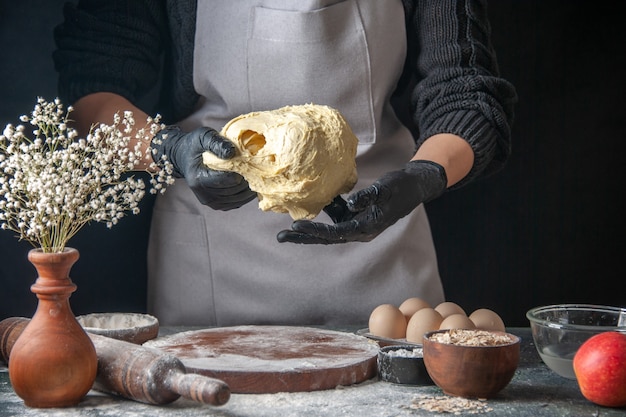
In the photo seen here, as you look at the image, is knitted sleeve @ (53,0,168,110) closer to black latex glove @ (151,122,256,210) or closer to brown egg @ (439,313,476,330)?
black latex glove @ (151,122,256,210)

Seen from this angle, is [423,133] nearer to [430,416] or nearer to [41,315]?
[430,416]

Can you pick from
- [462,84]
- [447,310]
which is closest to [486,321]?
[447,310]

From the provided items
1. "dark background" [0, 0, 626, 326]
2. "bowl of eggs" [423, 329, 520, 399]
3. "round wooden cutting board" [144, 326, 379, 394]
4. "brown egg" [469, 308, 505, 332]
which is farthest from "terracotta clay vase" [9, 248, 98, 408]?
"dark background" [0, 0, 626, 326]

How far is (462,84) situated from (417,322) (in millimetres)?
728

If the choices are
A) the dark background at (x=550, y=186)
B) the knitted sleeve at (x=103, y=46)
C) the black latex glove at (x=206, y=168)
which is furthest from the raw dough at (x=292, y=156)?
the dark background at (x=550, y=186)

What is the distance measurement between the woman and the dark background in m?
0.80

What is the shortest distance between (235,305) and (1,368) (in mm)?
778

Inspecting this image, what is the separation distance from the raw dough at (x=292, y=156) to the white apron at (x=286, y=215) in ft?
1.32

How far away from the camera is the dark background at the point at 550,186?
3.06m

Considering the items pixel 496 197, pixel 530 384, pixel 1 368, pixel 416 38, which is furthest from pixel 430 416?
pixel 496 197

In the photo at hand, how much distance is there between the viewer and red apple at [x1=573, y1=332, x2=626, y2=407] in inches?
54.3

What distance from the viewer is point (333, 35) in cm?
215

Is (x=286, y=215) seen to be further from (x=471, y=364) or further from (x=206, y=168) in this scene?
(x=471, y=364)

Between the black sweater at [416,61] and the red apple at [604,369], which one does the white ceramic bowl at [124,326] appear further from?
the red apple at [604,369]
